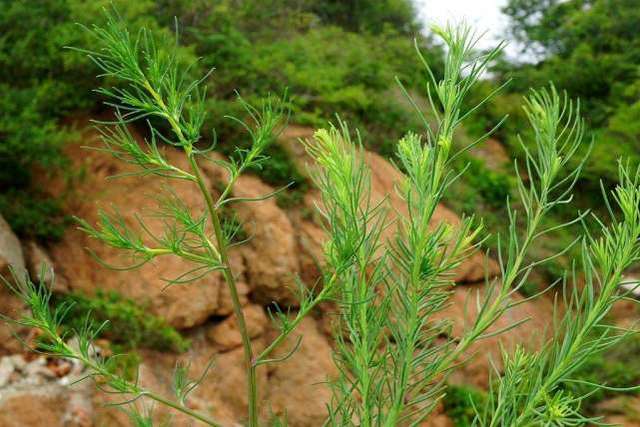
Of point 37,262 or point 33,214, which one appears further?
point 33,214

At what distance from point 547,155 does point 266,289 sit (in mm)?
5192

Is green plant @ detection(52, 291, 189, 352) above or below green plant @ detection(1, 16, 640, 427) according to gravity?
below

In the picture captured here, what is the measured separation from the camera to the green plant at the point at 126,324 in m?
5.86

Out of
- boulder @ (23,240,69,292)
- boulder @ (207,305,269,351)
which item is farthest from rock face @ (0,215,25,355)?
boulder @ (207,305,269,351)

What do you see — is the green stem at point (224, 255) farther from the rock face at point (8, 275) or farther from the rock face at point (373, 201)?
the rock face at point (373, 201)

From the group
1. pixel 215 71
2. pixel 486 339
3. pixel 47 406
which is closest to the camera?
pixel 47 406

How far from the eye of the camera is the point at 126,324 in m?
5.92

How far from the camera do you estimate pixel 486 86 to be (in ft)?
40.9

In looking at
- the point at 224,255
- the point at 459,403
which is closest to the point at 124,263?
the point at 459,403

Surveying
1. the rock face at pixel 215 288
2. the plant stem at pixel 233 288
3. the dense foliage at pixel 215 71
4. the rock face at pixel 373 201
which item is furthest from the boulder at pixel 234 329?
Result: the plant stem at pixel 233 288

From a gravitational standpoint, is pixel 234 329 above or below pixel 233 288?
below

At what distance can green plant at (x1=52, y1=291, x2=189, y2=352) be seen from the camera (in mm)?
5855

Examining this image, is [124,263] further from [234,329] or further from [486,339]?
[486,339]

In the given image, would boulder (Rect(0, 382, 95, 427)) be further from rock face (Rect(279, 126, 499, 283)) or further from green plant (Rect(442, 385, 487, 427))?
green plant (Rect(442, 385, 487, 427))
